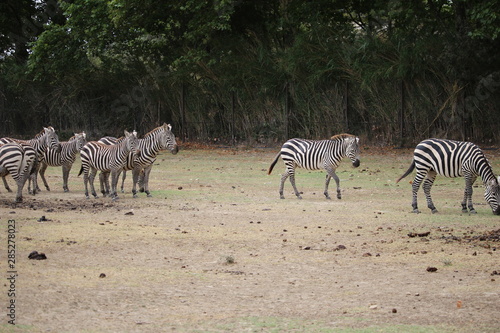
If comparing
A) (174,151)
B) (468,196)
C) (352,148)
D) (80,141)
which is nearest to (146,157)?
(174,151)

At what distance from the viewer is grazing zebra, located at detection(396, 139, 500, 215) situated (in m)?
13.4

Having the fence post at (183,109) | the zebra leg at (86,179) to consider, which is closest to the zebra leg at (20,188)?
the zebra leg at (86,179)

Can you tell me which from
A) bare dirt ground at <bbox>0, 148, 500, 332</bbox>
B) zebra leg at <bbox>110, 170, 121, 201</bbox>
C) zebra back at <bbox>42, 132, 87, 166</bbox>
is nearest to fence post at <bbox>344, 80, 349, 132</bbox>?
bare dirt ground at <bbox>0, 148, 500, 332</bbox>

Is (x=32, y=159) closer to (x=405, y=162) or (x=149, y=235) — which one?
(x=149, y=235)

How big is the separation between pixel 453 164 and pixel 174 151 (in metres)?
6.47

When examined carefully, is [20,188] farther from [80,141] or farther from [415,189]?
[415,189]

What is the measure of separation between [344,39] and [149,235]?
60.5ft

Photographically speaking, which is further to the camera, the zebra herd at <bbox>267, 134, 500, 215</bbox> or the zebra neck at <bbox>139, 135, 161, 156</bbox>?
the zebra neck at <bbox>139, 135, 161, 156</bbox>

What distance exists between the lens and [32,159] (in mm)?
15336

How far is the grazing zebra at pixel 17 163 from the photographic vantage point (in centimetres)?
1484

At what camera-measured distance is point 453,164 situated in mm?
13711

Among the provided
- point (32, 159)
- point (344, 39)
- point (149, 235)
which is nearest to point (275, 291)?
point (149, 235)

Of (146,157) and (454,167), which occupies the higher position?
(146,157)

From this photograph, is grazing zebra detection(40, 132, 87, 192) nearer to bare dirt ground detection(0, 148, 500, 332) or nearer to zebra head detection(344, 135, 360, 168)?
bare dirt ground detection(0, 148, 500, 332)
